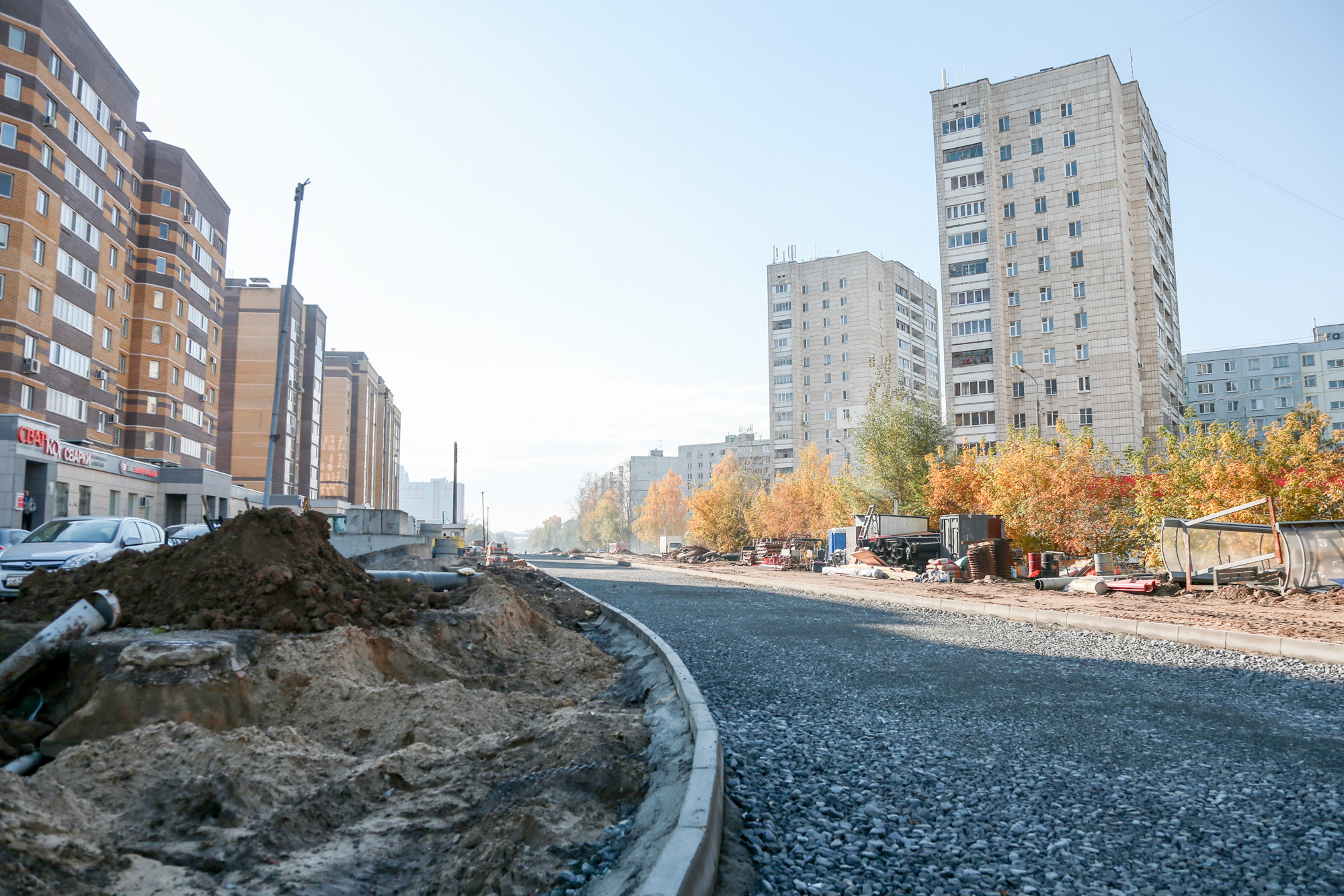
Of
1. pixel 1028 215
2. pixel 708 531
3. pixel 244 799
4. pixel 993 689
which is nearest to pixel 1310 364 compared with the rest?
pixel 1028 215

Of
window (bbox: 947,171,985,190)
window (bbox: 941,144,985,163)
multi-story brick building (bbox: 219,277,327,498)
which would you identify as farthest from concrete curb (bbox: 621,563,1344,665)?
multi-story brick building (bbox: 219,277,327,498)

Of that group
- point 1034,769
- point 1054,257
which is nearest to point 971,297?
point 1054,257

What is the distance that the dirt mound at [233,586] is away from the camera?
7379mm

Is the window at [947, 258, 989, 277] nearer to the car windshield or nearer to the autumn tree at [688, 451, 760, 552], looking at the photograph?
the autumn tree at [688, 451, 760, 552]

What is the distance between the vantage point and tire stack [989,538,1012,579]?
27.0 meters

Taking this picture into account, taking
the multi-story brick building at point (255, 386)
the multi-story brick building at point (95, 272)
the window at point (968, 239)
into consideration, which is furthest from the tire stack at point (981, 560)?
the multi-story brick building at point (255, 386)

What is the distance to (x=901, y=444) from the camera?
48812 millimetres

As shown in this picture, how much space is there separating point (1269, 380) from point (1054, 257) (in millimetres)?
65360

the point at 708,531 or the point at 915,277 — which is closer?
the point at 708,531

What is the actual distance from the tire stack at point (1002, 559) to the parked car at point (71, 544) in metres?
24.1

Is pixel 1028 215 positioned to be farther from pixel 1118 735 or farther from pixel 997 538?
pixel 1118 735

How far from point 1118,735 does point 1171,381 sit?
6920cm

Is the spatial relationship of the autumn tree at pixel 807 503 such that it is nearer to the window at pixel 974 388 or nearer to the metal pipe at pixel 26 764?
the window at pixel 974 388

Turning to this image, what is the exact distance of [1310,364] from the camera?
99.5 m
